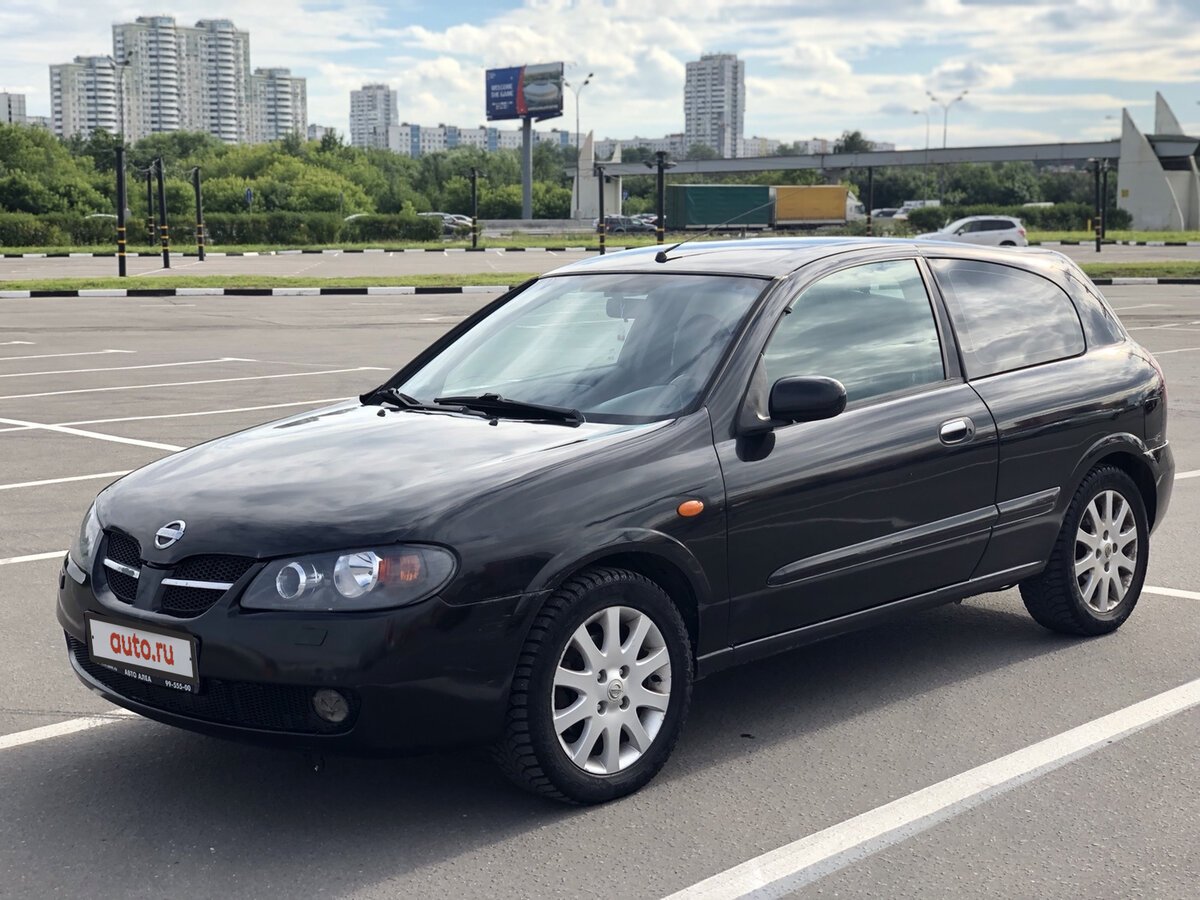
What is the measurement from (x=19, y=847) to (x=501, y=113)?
369ft

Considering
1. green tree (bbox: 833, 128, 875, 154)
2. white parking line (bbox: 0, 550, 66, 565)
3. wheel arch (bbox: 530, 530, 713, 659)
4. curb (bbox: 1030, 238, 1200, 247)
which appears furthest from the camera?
green tree (bbox: 833, 128, 875, 154)

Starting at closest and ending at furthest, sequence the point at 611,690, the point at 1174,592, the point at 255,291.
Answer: the point at 611,690 < the point at 1174,592 < the point at 255,291

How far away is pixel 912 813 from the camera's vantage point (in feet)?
12.9

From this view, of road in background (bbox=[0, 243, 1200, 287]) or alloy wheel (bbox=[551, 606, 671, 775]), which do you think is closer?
alloy wheel (bbox=[551, 606, 671, 775])

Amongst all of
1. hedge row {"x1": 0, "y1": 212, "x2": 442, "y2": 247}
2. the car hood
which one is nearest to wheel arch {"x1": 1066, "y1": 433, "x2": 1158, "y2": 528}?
the car hood

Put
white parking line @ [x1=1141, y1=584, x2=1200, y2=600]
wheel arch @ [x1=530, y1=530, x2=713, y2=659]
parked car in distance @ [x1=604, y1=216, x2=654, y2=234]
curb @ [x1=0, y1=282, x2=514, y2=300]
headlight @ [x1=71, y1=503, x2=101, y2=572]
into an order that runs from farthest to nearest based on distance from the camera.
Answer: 1. parked car in distance @ [x1=604, y1=216, x2=654, y2=234]
2. curb @ [x1=0, y1=282, x2=514, y2=300]
3. white parking line @ [x1=1141, y1=584, x2=1200, y2=600]
4. headlight @ [x1=71, y1=503, x2=101, y2=572]
5. wheel arch @ [x1=530, y1=530, x2=713, y2=659]

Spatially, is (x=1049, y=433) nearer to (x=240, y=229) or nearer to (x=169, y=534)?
(x=169, y=534)

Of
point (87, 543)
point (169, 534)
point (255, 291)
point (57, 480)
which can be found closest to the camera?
point (169, 534)

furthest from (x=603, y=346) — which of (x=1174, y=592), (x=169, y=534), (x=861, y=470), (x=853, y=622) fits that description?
(x=1174, y=592)

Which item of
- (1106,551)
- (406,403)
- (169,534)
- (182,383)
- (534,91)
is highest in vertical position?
(534,91)

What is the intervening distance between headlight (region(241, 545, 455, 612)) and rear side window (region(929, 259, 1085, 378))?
2457 millimetres

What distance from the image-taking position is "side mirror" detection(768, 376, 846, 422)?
438 centimetres

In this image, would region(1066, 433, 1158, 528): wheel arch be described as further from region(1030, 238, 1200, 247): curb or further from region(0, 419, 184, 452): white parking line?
region(1030, 238, 1200, 247): curb

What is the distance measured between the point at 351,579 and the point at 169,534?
575 mm
